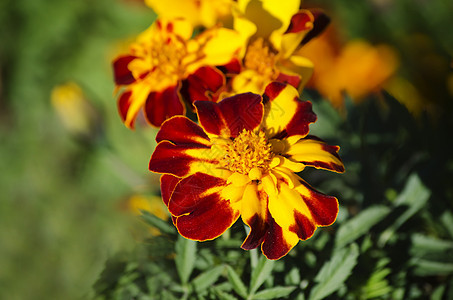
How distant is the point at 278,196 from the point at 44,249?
4.67 feet

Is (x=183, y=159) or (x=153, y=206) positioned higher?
(x=183, y=159)

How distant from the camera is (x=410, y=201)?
0.65 meters

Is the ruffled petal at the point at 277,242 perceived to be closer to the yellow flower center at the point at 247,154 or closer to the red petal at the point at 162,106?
the yellow flower center at the point at 247,154

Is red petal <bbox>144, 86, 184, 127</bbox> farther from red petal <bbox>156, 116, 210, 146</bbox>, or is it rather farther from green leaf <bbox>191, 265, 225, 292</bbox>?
green leaf <bbox>191, 265, 225, 292</bbox>

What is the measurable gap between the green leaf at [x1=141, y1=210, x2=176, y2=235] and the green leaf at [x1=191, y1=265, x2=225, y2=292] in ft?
0.21

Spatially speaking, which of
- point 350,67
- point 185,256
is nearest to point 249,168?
point 185,256

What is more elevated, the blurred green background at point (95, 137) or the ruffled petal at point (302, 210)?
the ruffled petal at point (302, 210)

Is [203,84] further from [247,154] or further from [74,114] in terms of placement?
[74,114]

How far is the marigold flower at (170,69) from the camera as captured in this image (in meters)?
0.57

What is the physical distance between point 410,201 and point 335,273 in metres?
0.19

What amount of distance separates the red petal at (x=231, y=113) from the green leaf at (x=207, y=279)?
159 millimetres

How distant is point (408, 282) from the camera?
2.18ft

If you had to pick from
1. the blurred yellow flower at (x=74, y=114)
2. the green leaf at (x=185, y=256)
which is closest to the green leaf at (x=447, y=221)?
the green leaf at (x=185, y=256)

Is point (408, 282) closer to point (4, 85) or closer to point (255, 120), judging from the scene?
point (255, 120)
